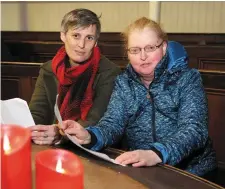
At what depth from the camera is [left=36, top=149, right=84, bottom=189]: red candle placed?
612 mm

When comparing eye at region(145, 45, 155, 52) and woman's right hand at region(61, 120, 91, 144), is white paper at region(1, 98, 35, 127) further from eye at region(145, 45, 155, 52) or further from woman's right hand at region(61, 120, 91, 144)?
eye at region(145, 45, 155, 52)

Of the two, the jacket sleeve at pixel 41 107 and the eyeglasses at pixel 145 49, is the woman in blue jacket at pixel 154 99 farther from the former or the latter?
the jacket sleeve at pixel 41 107

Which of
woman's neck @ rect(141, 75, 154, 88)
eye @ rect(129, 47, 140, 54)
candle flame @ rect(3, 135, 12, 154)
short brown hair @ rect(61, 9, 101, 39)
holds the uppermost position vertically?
short brown hair @ rect(61, 9, 101, 39)

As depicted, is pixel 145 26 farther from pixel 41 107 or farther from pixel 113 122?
pixel 41 107

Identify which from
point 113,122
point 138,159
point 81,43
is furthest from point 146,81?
point 138,159

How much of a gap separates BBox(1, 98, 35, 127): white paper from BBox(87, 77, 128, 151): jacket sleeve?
298 millimetres

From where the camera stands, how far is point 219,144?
7.59ft

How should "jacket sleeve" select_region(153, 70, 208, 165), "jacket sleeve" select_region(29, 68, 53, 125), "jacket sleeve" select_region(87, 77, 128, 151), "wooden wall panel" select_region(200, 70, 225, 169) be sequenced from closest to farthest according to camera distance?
"jacket sleeve" select_region(153, 70, 208, 165)
"jacket sleeve" select_region(87, 77, 128, 151)
"jacket sleeve" select_region(29, 68, 53, 125)
"wooden wall panel" select_region(200, 70, 225, 169)

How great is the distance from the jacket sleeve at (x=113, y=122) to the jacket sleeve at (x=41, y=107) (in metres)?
0.50

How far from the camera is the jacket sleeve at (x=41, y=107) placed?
2027 mm

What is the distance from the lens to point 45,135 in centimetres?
142

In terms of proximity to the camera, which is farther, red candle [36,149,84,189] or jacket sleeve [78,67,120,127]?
jacket sleeve [78,67,120,127]

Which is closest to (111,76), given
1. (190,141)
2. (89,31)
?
(89,31)

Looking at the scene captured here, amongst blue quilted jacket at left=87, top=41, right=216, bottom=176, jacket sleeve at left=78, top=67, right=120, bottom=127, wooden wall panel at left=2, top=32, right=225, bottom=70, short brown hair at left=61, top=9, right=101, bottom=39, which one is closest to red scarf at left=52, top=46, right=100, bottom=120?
jacket sleeve at left=78, top=67, right=120, bottom=127
